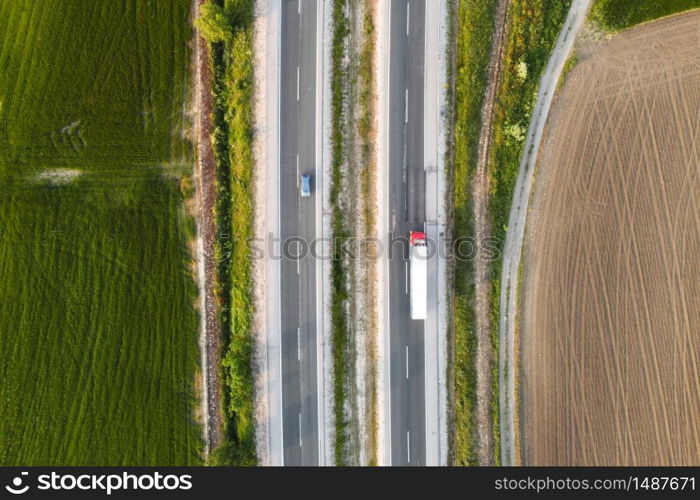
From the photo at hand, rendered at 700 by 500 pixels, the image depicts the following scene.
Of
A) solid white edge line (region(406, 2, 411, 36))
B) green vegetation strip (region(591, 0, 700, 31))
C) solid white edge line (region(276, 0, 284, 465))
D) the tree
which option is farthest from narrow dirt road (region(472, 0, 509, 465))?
the tree

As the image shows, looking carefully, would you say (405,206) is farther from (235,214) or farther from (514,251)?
(235,214)

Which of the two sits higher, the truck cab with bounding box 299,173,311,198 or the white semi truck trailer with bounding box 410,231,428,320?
the truck cab with bounding box 299,173,311,198

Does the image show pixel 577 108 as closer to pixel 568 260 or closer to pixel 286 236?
pixel 568 260

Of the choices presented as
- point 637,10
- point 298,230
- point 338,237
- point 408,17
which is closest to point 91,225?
point 298,230

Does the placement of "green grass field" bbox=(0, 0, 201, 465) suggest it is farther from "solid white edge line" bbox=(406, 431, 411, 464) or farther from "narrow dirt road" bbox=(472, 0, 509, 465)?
"narrow dirt road" bbox=(472, 0, 509, 465)

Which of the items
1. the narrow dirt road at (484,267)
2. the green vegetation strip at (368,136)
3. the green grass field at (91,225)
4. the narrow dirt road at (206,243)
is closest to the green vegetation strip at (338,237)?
the green vegetation strip at (368,136)
